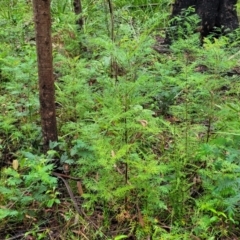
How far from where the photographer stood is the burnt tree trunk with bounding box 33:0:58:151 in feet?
7.70

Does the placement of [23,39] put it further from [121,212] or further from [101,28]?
[121,212]

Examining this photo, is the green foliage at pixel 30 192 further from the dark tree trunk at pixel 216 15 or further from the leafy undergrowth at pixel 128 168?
the dark tree trunk at pixel 216 15

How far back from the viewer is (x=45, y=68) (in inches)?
97.8

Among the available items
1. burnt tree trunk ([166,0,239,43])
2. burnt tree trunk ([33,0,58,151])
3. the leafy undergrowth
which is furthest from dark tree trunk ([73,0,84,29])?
burnt tree trunk ([33,0,58,151])

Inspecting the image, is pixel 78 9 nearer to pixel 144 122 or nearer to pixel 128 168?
pixel 144 122

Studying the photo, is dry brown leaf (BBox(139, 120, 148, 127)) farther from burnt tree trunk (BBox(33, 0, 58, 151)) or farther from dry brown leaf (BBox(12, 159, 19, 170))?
dry brown leaf (BBox(12, 159, 19, 170))

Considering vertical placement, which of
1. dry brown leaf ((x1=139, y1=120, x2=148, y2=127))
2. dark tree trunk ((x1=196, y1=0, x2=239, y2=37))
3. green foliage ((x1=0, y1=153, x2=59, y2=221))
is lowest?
green foliage ((x1=0, y1=153, x2=59, y2=221))

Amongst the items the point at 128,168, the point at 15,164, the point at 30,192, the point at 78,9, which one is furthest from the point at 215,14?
the point at 30,192

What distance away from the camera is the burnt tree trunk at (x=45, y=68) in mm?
2348

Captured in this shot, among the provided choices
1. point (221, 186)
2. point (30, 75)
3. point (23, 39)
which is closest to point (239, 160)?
point (221, 186)

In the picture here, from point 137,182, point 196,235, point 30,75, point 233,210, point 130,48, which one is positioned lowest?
point 196,235

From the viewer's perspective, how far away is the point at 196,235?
6.97 ft

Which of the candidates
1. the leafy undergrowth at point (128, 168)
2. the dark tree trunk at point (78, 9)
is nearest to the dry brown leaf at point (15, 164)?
the leafy undergrowth at point (128, 168)

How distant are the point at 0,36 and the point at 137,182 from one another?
9.90ft
